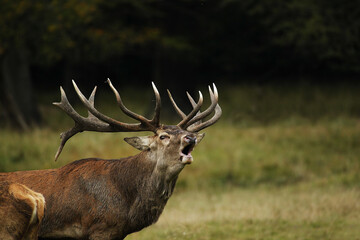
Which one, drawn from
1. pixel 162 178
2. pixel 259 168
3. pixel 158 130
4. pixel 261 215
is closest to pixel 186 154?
pixel 162 178

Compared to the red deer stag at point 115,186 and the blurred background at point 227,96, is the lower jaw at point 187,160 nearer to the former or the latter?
the red deer stag at point 115,186

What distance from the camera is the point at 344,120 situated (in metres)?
18.5

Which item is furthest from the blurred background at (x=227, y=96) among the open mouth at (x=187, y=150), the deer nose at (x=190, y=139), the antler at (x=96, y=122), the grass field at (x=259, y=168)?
the deer nose at (x=190, y=139)

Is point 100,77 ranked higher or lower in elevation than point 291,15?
lower

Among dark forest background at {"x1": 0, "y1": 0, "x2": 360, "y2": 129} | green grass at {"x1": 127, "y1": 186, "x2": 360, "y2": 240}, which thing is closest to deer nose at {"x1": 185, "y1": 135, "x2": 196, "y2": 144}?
green grass at {"x1": 127, "y1": 186, "x2": 360, "y2": 240}

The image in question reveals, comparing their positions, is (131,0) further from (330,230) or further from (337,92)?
(330,230)

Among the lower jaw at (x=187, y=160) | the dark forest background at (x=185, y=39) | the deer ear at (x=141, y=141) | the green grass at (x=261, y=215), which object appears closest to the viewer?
the lower jaw at (x=187, y=160)

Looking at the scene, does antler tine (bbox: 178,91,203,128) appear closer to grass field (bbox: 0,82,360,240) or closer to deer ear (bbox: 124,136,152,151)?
deer ear (bbox: 124,136,152,151)

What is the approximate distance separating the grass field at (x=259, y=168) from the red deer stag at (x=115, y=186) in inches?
81.6

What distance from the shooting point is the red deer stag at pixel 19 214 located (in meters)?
5.14

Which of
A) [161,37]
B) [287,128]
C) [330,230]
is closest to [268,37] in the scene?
[161,37]

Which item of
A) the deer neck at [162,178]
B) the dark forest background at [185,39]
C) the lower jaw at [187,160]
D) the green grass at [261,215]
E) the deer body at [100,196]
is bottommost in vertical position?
the green grass at [261,215]

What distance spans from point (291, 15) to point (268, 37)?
2478mm

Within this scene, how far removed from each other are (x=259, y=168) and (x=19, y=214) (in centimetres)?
1008
